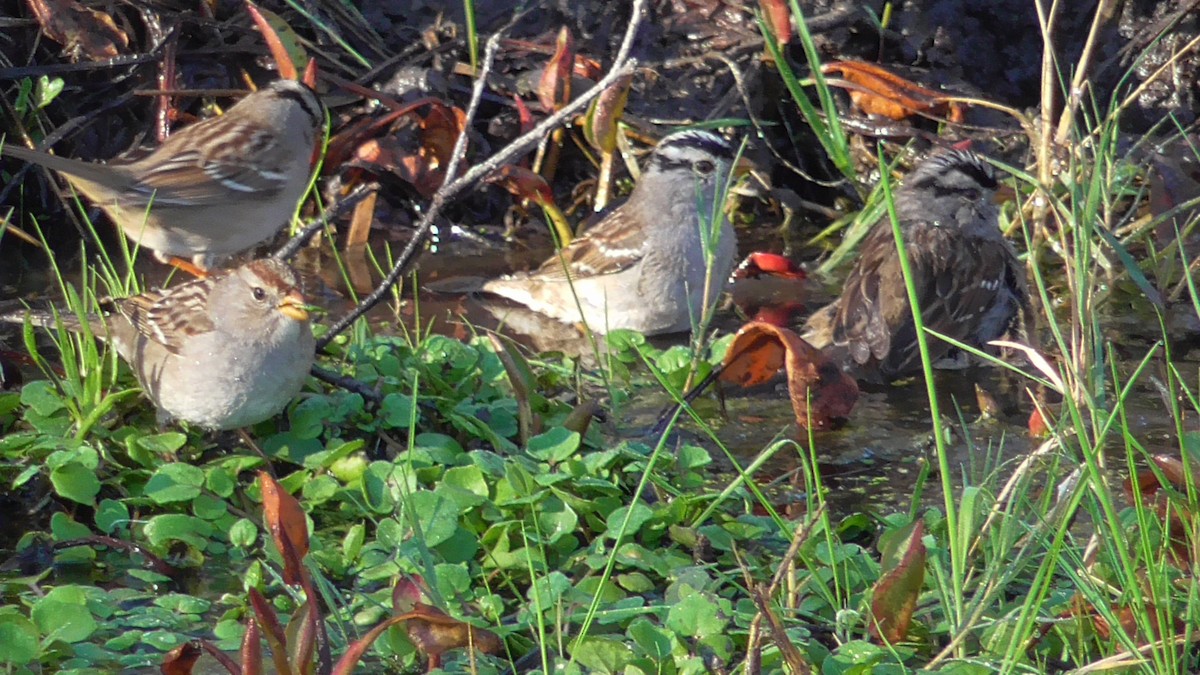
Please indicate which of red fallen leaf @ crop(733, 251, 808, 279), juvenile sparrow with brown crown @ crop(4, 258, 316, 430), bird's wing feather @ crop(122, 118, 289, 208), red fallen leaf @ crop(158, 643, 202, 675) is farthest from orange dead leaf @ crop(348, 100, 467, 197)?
red fallen leaf @ crop(158, 643, 202, 675)

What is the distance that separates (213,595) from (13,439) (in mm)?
772

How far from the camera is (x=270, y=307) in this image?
4.12 metres

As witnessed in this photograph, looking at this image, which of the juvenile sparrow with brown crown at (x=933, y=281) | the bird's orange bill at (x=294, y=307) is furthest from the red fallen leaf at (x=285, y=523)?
the juvenile sparrow with brown crown at (x=933, y=281)

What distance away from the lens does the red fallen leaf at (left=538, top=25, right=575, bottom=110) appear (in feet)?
21.8

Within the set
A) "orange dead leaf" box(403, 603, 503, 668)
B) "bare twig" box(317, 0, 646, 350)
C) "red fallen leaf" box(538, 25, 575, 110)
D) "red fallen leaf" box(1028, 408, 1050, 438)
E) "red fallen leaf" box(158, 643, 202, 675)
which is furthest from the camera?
"red fallen leaf" box(538, 25, 575, 110)

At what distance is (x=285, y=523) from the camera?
304 cm

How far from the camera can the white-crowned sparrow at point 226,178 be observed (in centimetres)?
611

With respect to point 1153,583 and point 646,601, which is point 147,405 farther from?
point 1153,583

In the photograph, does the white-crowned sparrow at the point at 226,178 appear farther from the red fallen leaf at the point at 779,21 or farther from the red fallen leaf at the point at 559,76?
the red fallen leaf at the point at 779,21

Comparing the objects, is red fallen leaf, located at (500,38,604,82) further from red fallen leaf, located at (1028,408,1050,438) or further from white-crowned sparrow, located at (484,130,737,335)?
red fallen leaf, located at (1028,408,1050,438)

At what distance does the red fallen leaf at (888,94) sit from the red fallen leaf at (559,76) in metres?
Result: 1.42

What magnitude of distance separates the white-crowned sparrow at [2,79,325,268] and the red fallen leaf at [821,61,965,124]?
259 centimetres

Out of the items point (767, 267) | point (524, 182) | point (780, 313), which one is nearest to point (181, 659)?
point (780, 313)

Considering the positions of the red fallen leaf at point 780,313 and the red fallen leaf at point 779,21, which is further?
the red fallen leaf at point 779,21
